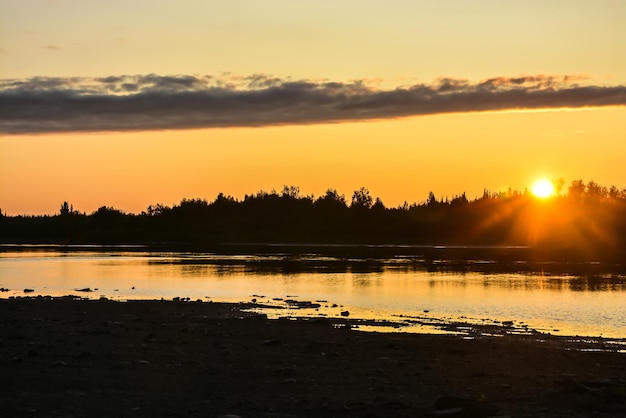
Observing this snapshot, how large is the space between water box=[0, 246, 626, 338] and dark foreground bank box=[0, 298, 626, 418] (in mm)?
6058

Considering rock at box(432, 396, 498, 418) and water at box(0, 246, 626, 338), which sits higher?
water at box(0, 246, 626, 338)

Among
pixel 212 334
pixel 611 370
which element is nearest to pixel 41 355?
pixel 212 334

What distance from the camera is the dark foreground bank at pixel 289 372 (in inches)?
609

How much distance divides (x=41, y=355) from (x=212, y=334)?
A: 665cm

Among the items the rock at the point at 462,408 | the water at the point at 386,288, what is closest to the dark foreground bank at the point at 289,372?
the rock at the point at 462,408

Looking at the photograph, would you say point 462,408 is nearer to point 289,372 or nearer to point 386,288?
point 289,372

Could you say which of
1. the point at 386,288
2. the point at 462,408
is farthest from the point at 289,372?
the point at 386,288

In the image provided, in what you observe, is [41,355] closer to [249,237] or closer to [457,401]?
[457,401]

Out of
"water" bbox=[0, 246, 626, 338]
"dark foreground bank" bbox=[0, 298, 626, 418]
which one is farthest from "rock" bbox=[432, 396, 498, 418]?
"water" bbox=[0, 246, 626, 338]

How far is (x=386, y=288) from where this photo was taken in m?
51.7

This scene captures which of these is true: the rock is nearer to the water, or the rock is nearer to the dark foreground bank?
the dark foreground bank

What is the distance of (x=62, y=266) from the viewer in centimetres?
7931

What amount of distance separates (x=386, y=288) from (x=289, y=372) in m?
32.8

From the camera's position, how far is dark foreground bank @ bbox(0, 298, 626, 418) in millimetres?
15477
